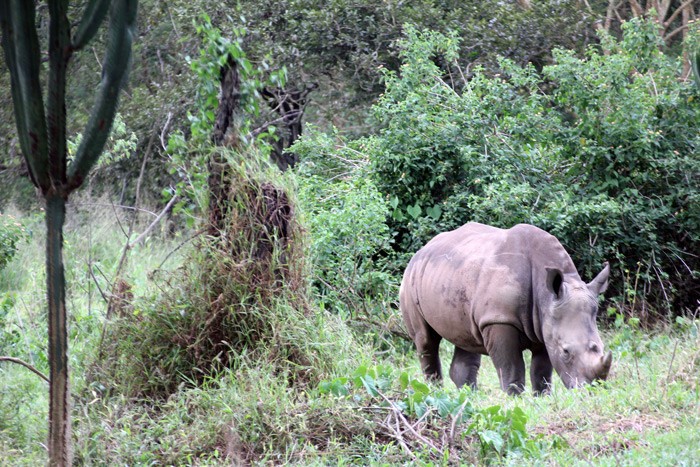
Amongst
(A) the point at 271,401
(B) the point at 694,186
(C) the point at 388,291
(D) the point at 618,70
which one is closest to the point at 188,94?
(C) the point at 388,291

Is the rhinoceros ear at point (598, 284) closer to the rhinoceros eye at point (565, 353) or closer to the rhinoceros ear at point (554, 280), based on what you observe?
the rhinoceros ear at point (554, 280)

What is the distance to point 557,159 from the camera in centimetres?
1154

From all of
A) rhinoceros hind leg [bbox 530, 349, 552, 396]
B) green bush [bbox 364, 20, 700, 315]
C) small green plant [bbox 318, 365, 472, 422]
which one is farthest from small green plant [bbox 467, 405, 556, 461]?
→ green bush [bbox 364, 20, 700, 315]

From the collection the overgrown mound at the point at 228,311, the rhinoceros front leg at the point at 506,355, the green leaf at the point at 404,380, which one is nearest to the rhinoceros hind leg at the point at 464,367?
the rhinoceros front leg at the point at 506,355

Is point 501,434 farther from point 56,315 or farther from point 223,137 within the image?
point 223,137

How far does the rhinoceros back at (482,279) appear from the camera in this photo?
758 centimetres

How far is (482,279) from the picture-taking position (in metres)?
7.75

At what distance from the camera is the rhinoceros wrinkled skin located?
286 inches

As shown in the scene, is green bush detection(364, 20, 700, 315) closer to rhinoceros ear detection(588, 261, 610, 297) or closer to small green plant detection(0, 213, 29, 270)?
rhinoceros ear detection(588, 261, 610, 297)

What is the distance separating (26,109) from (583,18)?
11.6 meters

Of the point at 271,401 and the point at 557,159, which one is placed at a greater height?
the point at 557,159

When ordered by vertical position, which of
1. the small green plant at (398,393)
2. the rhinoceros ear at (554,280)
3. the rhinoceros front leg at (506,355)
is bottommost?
the rhinoceros front leg at (506,355)

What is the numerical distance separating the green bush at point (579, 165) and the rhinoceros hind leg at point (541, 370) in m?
2.57

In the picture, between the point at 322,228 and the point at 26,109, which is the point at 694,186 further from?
the point at 26,109
